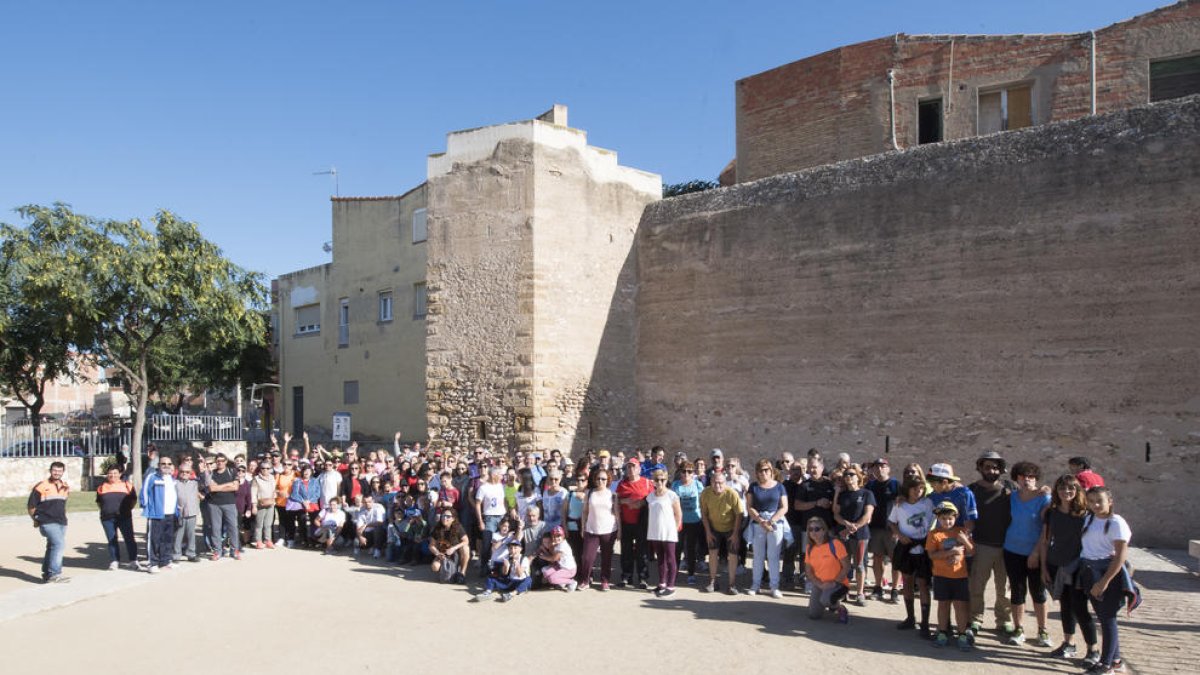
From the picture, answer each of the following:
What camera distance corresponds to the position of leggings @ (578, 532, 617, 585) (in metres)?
9.50

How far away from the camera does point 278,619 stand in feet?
27.1

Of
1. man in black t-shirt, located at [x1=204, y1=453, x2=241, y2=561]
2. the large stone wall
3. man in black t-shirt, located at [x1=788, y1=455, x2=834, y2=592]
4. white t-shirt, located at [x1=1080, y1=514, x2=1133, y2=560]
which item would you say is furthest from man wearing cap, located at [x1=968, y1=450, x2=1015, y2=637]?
man in black t-shirt, located at [x1=204, y1=453, x2=241, y2=561]

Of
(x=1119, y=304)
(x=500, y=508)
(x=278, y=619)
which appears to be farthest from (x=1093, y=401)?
(x=278, y=619)

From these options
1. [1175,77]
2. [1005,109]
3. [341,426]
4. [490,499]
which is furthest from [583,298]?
[1175,77]

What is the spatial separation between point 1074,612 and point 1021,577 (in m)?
0.47

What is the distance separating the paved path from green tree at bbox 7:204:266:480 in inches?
369

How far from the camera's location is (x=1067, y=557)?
6520mm

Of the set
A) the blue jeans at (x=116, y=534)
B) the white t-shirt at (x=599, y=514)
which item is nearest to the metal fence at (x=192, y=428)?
the blue jeans at (x=116, y=534)

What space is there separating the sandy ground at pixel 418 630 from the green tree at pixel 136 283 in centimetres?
938

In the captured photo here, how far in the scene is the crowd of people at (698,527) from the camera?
6863mm

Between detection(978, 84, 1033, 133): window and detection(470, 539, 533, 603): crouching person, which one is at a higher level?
detection(978, 84, 1033, 133): window

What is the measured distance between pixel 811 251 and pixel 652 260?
12.0 feet

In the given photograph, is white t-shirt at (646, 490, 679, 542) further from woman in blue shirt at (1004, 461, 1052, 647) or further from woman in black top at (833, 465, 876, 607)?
woman in blue shirt at (1004, 461, 1052, 647)

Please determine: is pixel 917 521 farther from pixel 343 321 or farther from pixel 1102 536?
pixel 343 321
